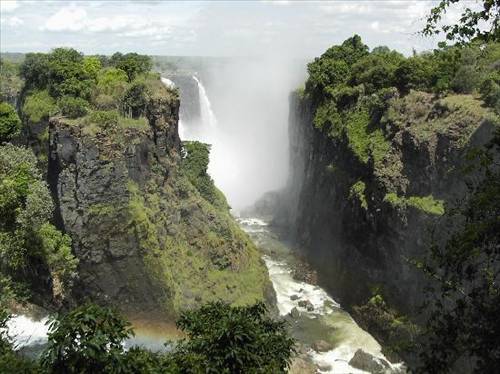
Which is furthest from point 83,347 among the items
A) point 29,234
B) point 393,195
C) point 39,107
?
point 39,107

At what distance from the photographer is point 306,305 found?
37.4m

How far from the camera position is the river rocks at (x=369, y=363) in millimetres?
29516

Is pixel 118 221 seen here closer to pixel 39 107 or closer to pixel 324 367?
pixel 39 107

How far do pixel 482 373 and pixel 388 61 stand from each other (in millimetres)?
37995

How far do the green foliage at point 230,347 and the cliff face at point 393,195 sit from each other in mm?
17695

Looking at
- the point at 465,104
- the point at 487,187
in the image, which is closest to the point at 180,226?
the point at 465,104

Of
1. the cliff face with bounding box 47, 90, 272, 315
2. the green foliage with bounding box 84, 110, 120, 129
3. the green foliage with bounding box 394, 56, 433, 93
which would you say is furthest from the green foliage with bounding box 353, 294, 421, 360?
the green foliage with bounding box 84, 110, 120, 129

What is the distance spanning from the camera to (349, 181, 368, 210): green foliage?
3650 centimetres

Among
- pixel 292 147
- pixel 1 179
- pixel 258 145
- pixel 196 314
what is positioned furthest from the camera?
pixel 258 145

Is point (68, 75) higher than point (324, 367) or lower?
higher

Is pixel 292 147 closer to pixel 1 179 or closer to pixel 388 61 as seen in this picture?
pixel 388 61

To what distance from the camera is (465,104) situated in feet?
106

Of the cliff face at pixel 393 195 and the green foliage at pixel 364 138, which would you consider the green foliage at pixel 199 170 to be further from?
the green foliage at pixel 364 138

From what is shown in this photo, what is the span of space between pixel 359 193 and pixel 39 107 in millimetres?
23544
